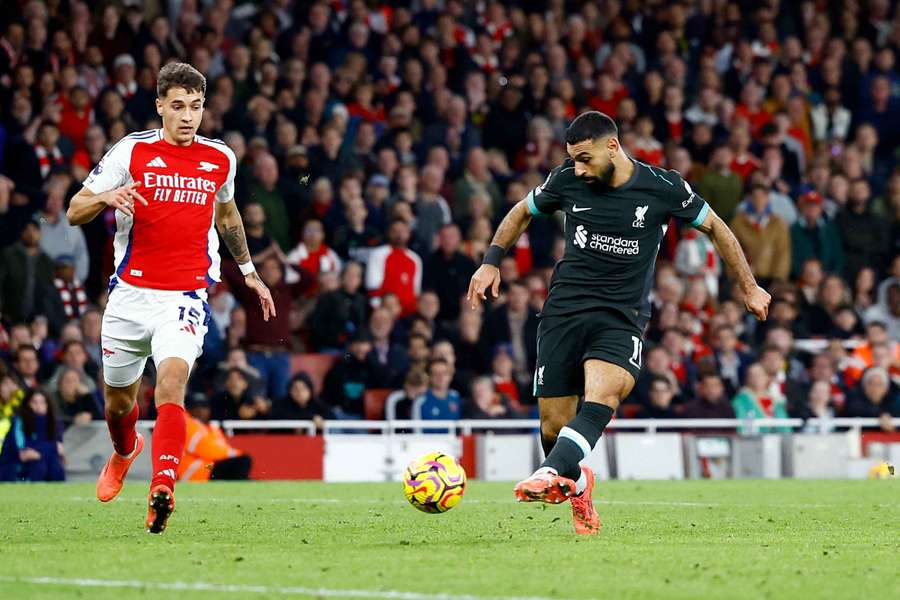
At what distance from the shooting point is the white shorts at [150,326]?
29.3ft

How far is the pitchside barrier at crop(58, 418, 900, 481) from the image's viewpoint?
56.5ft

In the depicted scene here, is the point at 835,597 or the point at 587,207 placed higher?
the point at 587,207

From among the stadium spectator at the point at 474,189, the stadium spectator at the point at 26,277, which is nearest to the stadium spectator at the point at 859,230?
the stadium spectator at the point at 474,189

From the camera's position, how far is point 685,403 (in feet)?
63.7

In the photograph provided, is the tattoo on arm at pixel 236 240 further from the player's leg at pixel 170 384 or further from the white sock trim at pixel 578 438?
the white sock trim at pixel 578 438

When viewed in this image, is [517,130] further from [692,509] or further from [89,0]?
[692,509]

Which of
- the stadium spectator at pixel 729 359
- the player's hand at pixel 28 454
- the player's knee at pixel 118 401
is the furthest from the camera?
the stadium spectator at pixel 729 359

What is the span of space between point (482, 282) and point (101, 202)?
79.9 inches

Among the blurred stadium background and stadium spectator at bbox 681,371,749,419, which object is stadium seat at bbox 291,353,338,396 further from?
stadium spectator at bbox 681,371,749,419

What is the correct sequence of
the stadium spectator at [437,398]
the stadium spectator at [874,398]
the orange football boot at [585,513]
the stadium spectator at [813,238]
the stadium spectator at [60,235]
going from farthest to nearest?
the stadium spectator at [813,238], the stadium spectator at [874,398], the stadium spectator at [437,398], the stadium spectator at [60,235], the orange football boot at [585,513]

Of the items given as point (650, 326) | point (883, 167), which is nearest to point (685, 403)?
point (650, 326)

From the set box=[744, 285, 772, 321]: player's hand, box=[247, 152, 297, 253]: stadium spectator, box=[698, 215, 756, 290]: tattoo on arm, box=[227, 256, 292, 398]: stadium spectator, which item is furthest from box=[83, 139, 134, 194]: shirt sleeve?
box=[247, 152, 297, 253]: stadium spectator

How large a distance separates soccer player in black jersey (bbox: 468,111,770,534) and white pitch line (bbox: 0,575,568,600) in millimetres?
3016

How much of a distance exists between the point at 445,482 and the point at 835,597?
11.1 feet
